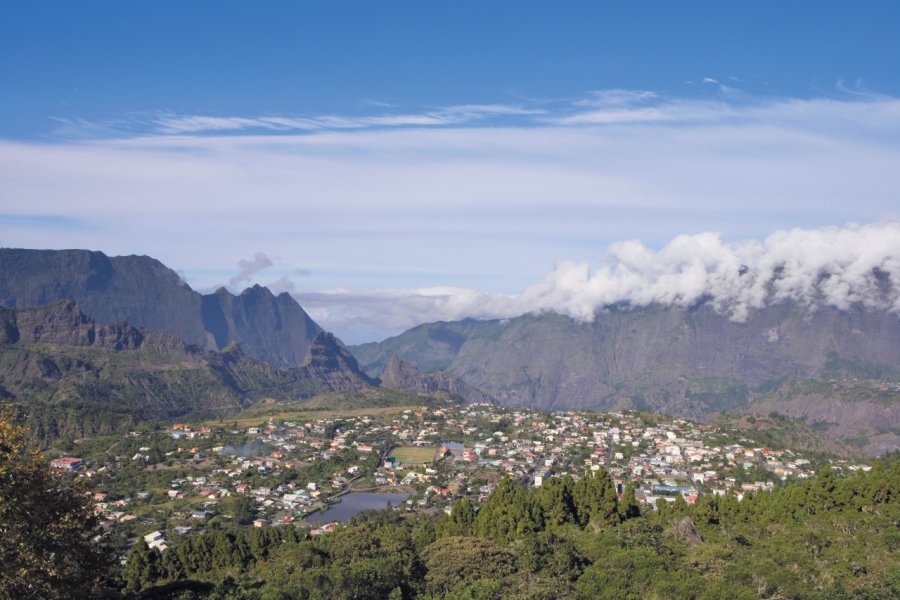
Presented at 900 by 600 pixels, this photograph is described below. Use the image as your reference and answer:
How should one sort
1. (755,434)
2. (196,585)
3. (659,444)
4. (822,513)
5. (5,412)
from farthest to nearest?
(755,434) < (659,444) < (822,513) < (196,585) < (5,412)

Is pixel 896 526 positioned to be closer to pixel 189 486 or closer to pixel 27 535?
pixel 27 535

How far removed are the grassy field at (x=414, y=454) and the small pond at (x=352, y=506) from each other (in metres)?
19.9

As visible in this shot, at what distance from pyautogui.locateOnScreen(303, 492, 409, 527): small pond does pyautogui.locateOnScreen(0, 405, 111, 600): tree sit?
55.8m

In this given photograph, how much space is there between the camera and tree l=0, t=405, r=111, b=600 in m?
20.9

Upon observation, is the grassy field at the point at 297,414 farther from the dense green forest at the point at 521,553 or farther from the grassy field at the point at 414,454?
the dense green forest at the point at 521,553

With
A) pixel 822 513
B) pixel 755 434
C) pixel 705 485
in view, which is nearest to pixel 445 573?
pixel 822 513

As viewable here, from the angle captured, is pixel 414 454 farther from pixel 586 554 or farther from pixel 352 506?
pixel 586 554

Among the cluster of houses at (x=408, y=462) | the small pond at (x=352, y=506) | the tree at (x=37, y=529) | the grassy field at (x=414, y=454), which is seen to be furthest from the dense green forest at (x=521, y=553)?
the grassy field at (x=414, y=454)

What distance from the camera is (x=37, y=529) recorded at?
21672mm

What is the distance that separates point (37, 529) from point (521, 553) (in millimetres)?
21923

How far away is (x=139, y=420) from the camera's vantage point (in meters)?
157

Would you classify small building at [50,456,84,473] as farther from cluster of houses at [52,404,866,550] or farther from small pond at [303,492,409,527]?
small pond at [303,492,409,527]

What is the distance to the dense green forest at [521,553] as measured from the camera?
22.0 meters

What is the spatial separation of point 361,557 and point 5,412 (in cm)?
2086
